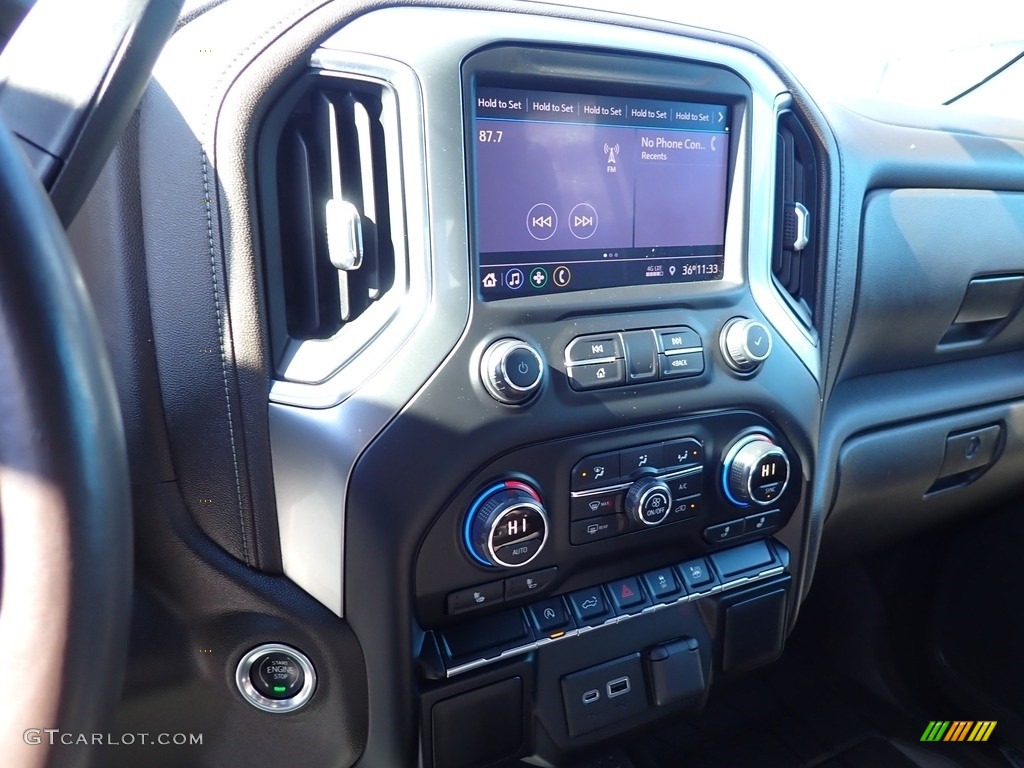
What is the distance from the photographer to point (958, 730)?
1.56m

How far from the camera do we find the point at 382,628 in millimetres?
851

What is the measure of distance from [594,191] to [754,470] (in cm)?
37

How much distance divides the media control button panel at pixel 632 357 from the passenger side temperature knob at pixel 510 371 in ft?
0.18

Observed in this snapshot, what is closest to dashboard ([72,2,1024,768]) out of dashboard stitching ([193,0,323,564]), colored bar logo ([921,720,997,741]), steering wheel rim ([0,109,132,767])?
dashboard stitching ([193,0,323,564])

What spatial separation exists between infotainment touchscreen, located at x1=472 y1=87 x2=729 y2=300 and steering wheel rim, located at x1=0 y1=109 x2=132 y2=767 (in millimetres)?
429

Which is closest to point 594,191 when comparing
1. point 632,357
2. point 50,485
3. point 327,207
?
point 632,357

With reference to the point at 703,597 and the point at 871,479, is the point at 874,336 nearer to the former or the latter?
the point at 871,479

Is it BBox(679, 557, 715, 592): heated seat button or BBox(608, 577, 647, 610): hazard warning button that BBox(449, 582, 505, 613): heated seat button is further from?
BBox(679, 557, 715, 592): heated seat button

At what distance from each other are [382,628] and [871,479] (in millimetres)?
833

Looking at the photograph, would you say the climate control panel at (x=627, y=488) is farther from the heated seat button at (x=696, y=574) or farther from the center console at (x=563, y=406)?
the heated seat button at (x=696, y=574)

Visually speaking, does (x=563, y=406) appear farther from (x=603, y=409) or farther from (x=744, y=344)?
(x=744, y=344)

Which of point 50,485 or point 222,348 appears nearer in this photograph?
point 50,485

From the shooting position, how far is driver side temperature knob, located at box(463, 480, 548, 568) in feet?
2.76

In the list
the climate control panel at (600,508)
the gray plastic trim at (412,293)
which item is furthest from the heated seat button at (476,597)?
the gray plastic trim at (412,293)
